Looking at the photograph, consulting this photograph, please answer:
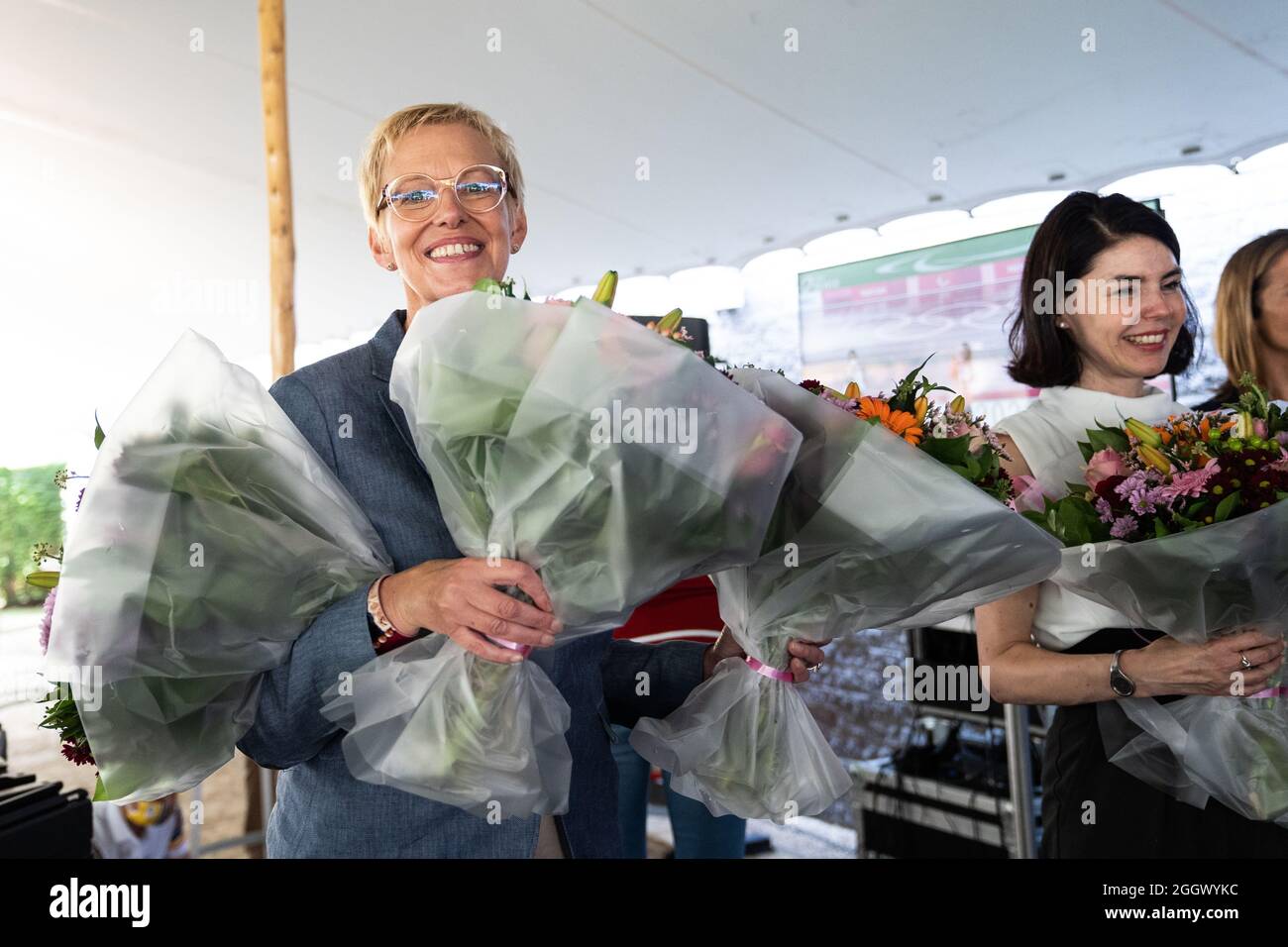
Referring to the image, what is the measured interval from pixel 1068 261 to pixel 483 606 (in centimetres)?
118

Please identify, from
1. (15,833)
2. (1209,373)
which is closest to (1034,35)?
(1209,373)

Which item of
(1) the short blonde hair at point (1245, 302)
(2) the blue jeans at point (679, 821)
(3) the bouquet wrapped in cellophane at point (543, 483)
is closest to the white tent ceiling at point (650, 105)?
(1) the short blonde hair at point (1245, 302)

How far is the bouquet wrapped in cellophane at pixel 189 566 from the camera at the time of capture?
0.83 m

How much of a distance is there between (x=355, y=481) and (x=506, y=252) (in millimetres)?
391

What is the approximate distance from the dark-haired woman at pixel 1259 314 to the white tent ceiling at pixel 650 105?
1.11 meters

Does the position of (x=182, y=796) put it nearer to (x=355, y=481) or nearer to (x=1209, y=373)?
(x=355, y=481)

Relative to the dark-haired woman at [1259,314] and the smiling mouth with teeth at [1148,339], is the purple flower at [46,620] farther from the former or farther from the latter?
the dark-haired woman at [1259,314]

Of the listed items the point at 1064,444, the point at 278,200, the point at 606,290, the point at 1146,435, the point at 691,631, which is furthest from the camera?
the point at 278,200

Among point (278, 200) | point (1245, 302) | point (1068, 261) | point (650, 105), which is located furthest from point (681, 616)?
point (278, 200)

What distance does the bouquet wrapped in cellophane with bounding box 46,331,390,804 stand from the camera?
825 millimetres

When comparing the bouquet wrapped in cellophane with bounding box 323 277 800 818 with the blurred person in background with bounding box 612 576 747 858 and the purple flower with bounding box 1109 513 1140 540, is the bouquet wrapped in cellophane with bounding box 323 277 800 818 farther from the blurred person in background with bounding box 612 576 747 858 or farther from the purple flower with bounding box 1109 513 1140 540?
the blurred person in background with bounding box 612 576 747 858

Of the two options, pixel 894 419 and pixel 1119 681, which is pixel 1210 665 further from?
pixel 894 419

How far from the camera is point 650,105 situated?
3.84 metres
